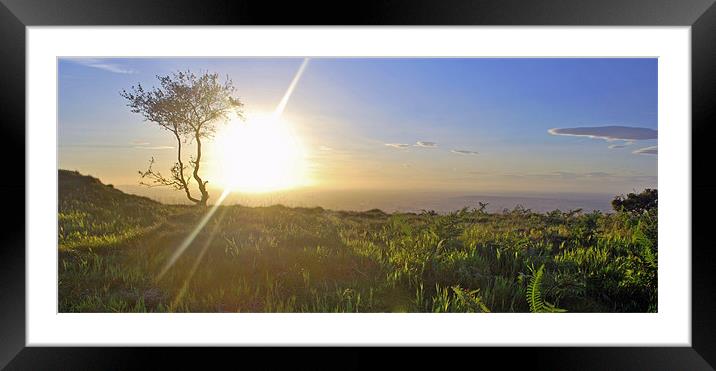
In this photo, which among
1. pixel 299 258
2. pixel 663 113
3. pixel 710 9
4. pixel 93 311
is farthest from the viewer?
pixel 299 258

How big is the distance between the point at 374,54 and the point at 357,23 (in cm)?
29

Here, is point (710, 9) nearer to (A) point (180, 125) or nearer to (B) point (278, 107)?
(B) point (278, 107)

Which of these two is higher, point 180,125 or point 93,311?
point 180,125

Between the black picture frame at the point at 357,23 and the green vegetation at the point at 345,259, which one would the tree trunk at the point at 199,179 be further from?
the black picture frame at the point at 357,23

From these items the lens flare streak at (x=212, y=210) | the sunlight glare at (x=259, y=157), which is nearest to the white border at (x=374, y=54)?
the lens flare streak at (x=212, y=210)

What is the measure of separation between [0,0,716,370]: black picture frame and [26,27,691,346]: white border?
7cm

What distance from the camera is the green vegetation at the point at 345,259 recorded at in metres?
2.55

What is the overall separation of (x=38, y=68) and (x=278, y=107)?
121cm

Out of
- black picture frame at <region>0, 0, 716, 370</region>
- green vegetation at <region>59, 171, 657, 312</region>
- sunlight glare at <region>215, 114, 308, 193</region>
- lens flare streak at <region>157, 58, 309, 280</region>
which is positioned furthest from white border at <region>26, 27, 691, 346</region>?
sunlight glare at <region>215, 114, 308, 193</region>

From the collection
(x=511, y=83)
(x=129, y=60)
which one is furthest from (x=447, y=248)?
(x=129, y=60)

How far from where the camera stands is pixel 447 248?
9.10ft

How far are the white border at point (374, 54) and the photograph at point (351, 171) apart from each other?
1.24ft

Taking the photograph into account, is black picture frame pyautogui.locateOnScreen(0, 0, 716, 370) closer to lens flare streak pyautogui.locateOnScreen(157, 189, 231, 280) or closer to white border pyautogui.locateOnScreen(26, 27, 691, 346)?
white border pyautogui.locateOnScreen(26, 27, 691, 346)

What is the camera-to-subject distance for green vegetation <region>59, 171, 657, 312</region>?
8.37ft
